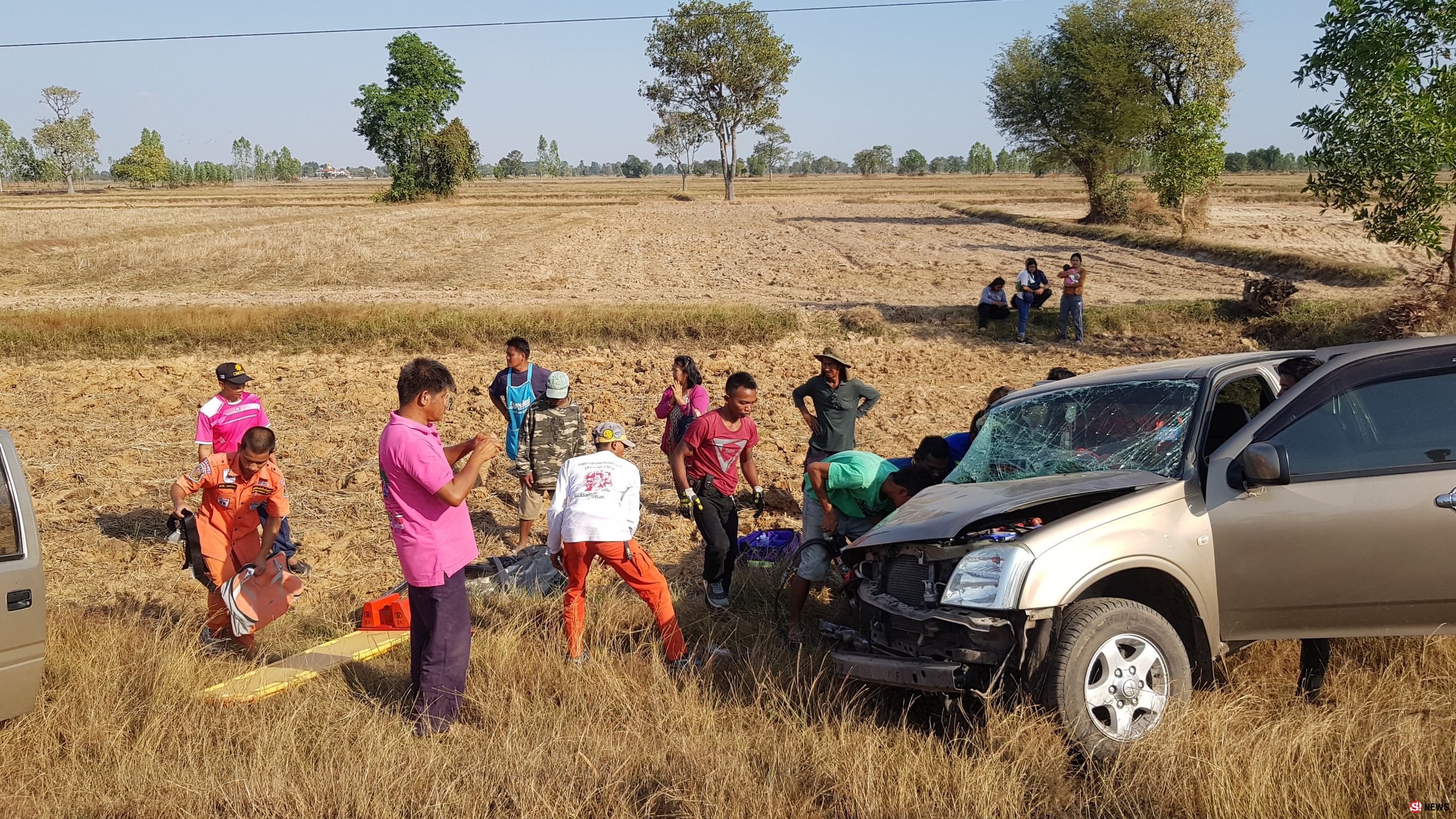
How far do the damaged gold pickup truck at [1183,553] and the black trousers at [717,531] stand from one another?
202 centimetres

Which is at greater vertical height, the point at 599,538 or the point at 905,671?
the point at 599,538

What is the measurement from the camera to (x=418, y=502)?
4.89 meters

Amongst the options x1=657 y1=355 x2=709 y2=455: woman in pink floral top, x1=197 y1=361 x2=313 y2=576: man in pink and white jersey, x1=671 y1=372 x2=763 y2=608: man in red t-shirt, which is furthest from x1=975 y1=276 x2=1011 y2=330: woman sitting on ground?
x1=197 y1=361 x2=313 y2=576: man in pink and white jersey

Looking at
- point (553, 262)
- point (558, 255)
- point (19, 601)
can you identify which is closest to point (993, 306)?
point (553, 262)

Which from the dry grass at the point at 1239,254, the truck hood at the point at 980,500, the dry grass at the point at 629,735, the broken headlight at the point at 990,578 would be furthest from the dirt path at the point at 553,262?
the broken headlight at the point at 990,578

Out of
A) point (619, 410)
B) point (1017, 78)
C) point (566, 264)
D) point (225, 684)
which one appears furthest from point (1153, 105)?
point (225, 684)

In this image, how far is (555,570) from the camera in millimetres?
7562

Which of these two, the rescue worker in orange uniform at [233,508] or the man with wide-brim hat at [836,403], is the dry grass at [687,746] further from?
the man with wide-brim hat at [836,403]


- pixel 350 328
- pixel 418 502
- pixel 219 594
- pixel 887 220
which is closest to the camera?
pixel 418 502

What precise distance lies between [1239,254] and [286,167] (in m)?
171

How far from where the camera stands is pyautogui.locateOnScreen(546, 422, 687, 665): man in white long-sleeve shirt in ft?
18.9

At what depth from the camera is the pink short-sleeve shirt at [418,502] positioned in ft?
15.8

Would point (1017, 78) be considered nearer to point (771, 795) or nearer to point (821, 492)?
point (821, 492)

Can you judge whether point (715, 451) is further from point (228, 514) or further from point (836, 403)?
point (228, 514)
